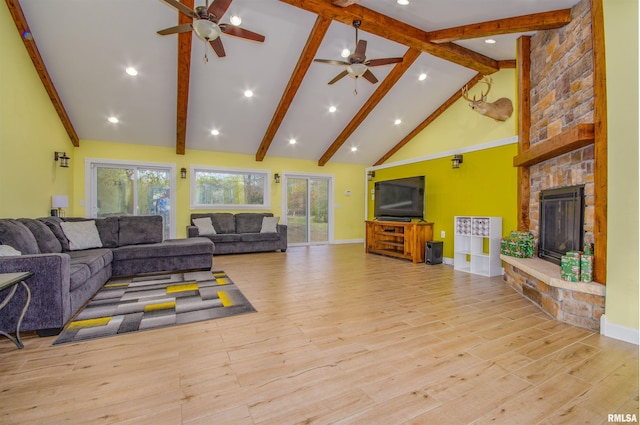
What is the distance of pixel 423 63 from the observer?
5922 mm

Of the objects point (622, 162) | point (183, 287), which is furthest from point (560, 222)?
point (183, 287)

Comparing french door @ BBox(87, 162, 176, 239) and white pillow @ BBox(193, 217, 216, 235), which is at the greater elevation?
french door @ BBox(87, 162, 176, 239)

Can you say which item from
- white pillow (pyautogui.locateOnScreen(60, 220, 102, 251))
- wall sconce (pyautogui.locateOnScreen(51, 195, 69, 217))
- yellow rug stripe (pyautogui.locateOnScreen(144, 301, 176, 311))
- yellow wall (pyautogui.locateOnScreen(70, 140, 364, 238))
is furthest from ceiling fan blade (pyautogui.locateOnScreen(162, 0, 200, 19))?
yellow wall (pyautogui.locateOnScreen(70, 140, 364, 238))

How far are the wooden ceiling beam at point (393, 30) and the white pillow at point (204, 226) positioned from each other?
468 centimetres

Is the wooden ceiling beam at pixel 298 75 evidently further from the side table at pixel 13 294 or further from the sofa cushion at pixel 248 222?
the side table at pixel 13 294

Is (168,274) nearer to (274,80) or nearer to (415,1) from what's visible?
(274,80)

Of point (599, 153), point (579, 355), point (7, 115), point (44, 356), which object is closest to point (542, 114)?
point (599, 153)

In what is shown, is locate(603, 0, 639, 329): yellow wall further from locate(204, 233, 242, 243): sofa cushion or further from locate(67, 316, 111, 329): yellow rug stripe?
locate(204, 233, 242, 243): sofa cushion

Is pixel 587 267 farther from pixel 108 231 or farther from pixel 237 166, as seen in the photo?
pixel 237 166

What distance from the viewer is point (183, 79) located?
201 inches

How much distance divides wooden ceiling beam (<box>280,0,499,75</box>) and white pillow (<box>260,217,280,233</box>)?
448 cm

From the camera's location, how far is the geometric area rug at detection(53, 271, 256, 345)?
254 cm

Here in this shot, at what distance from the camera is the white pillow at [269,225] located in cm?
727

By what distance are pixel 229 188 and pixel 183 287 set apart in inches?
176
